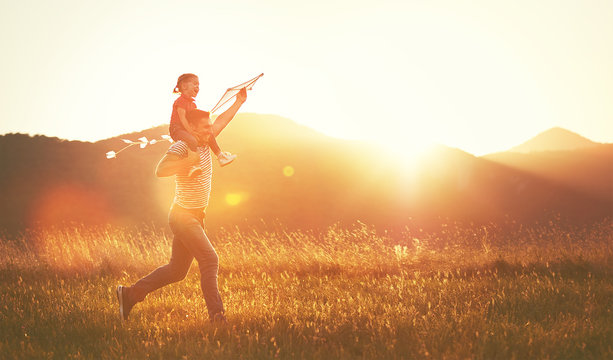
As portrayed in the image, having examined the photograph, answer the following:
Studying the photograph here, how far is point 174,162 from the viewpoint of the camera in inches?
179

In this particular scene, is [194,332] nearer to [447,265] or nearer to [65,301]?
[65,301]

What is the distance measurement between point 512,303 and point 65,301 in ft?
17.9

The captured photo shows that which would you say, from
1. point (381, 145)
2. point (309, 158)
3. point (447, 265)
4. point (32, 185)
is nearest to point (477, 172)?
point (381, 145)

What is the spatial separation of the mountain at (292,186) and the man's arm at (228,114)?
3863 centimetres

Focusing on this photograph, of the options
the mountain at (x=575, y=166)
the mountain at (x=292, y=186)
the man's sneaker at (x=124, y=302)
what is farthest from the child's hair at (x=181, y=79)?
the mountain at (x=575, y=166)

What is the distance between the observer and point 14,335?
4828mm

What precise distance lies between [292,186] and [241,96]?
1982 inches

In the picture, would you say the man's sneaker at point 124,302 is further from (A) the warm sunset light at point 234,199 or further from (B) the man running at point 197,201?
(A) the warm sunset light at point 234,199

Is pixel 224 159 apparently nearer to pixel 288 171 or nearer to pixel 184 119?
pixel 184 119

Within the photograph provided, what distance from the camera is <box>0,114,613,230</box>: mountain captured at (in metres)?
48.5

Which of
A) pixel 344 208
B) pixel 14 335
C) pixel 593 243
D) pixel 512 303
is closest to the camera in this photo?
pixel 14 335

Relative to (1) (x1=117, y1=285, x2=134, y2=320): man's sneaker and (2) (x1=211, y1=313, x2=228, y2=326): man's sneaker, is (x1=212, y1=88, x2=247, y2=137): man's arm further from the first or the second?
(1) (x1=117, y1=285, x2=134, y2=320): man's sneaker

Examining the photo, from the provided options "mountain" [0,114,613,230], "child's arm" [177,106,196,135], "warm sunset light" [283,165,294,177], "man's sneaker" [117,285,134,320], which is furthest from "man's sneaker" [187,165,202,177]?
"warm sunset light" [283,165,294,177]

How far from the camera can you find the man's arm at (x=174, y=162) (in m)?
4.53
